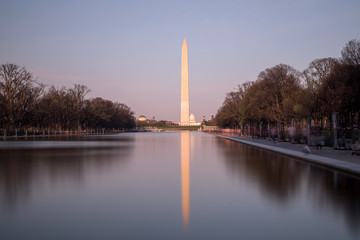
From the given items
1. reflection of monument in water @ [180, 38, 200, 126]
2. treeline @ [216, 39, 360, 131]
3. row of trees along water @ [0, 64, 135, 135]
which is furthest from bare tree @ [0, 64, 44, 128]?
reflection of monument in water @ [180, 38, 200, 126]

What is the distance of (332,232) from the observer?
6.45 metres

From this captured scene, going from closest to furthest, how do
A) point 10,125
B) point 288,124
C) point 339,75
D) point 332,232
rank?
point 332,232
point 339,75
point 288,124
point 10,125

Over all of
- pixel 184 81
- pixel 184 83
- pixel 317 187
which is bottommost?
pixel 317 187

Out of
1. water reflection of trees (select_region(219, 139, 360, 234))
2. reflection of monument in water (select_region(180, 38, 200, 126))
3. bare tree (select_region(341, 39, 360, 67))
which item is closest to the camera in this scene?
water reflection of trees (select_region(219, 139, 360, 234))

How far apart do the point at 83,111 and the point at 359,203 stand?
8393cm

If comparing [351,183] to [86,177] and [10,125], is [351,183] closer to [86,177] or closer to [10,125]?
[86,177]

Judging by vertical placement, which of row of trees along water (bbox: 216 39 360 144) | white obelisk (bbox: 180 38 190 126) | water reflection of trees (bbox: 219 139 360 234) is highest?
white obelisk (bbox: 180 38 190 126)

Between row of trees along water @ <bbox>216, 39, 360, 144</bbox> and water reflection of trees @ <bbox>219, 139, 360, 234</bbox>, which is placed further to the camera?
row of trees along water @ <bbox>216, 39, 360, 144</bbox>

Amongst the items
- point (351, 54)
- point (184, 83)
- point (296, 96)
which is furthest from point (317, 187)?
point (184, 83)

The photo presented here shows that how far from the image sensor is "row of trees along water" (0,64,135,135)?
64812 mm

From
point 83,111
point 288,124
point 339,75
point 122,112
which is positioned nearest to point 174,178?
point 339,75

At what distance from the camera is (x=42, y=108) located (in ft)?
229

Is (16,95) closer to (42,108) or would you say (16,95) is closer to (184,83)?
(42,108)

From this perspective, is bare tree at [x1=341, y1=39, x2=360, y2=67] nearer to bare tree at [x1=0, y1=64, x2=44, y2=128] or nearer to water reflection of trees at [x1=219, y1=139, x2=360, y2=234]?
water reflection of trees at [x1=219, y1=139, x2=360, y2=234]
